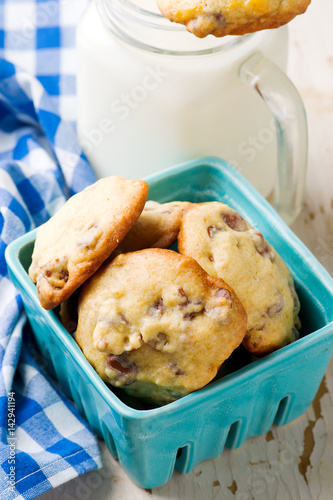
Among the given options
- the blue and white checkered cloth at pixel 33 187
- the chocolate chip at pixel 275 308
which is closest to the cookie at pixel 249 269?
the chocolate chip at pixel 275 308

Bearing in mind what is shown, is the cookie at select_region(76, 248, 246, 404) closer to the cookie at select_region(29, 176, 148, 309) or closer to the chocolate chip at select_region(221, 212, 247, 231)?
the cookie at select_region(29, 176, 148, 309)

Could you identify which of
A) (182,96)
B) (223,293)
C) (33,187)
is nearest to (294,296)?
(223,293)

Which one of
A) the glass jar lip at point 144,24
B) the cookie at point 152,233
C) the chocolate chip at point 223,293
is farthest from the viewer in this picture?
the glass jar lip at point 144,24

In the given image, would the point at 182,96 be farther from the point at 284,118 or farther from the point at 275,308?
the point at 275,308

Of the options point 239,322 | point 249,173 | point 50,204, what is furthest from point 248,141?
point 239,322

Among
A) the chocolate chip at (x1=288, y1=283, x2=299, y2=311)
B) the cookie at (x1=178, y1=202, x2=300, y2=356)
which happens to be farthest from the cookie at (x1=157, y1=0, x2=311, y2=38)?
the chocolate chip at (x1=288, y1=283, x2=299, y2=311)

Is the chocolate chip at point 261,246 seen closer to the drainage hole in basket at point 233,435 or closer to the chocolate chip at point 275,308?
the chocolate chip at point 275,308
